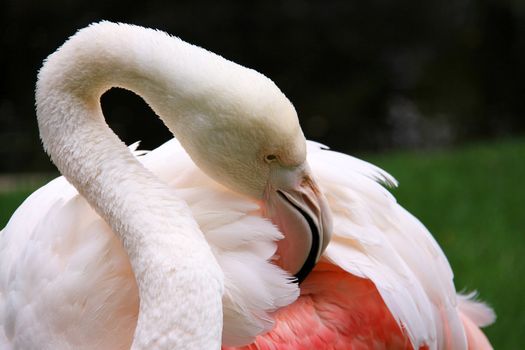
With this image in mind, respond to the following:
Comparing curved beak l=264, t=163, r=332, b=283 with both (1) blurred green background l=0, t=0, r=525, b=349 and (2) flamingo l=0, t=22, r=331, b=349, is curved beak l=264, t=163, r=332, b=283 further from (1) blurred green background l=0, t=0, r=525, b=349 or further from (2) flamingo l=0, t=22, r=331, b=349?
(1) blurred green background l=0, t=0, r=525, b=349

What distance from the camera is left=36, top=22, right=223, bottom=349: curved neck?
228 centimetres

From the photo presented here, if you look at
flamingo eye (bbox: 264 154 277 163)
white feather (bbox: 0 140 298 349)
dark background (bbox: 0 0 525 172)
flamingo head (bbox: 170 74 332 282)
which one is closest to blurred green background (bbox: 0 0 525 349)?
dark background (bbox: 0 0 525 172)

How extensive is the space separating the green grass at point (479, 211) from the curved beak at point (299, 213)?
2.17m

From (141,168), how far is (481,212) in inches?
180

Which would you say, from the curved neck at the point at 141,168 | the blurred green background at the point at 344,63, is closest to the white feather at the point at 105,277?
the curved neck at the point at 141,168

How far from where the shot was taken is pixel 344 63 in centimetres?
1107

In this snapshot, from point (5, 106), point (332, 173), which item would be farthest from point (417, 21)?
point (332, 173)

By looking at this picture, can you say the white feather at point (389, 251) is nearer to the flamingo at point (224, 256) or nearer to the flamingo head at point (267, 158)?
the flamingo at point (224, 256)

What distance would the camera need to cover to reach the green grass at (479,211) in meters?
5.03

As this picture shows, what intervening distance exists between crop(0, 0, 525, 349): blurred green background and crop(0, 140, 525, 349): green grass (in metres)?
1.09

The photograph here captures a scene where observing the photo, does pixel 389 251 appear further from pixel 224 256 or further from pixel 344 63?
pixel 344 63

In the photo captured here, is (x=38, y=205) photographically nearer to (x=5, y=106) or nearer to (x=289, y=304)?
(x=289, y=304)

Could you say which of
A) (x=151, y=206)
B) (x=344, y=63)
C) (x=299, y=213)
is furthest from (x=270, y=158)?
(x=344, y=63)

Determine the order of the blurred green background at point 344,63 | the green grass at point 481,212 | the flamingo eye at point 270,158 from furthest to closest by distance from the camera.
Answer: the blurred green background at point 344,63, the green grass at point 481,212, the flamingo eye at point 270,158
